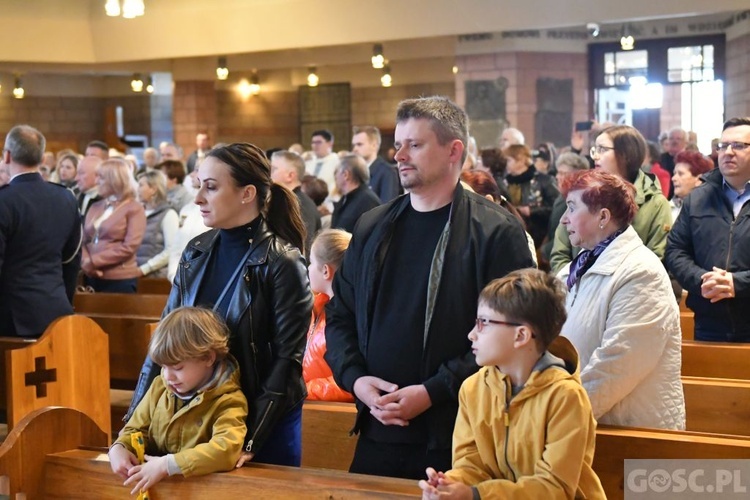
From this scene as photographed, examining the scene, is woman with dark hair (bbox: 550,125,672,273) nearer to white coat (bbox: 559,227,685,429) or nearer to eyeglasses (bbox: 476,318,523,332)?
white coat (bbox: 559,227,685,429)

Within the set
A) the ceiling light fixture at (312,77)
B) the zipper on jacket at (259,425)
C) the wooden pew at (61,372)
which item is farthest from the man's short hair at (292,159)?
the ceiling light fixture at (312,77)

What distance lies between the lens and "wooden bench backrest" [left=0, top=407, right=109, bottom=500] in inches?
121

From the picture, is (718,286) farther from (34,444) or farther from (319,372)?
(34,444)

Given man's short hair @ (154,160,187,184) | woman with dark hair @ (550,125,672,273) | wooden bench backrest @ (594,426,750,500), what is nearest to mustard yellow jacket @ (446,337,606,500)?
wooden bench backrest @ (594,426,750,500)

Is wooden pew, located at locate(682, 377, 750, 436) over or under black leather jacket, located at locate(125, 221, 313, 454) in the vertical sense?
under

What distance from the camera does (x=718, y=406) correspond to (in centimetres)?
377

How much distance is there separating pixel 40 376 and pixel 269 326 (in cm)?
207

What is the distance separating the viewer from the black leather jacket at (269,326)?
9.93 ft

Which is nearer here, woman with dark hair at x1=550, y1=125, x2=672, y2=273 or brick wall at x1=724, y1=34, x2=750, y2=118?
woman with dark hair at x1=550, y1=125, x2=672, y2=273

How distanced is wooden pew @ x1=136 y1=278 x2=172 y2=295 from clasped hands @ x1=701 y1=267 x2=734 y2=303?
13.7ft

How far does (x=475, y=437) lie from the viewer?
2568mm

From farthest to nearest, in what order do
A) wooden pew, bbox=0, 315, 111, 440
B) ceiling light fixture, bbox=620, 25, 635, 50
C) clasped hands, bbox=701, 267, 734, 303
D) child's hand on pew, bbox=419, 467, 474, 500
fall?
1. ceiling light fixture, bbox=620, 25, 635, 50
2. wooden pew, bbox=0, 315, 111, 440
3. clasped hands, bbox=701, 267, 734, 303
4. child's hand on pew, bbox=419, 467, 474, 500

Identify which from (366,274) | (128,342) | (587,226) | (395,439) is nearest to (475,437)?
(395,439)

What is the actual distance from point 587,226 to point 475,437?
1.15m
